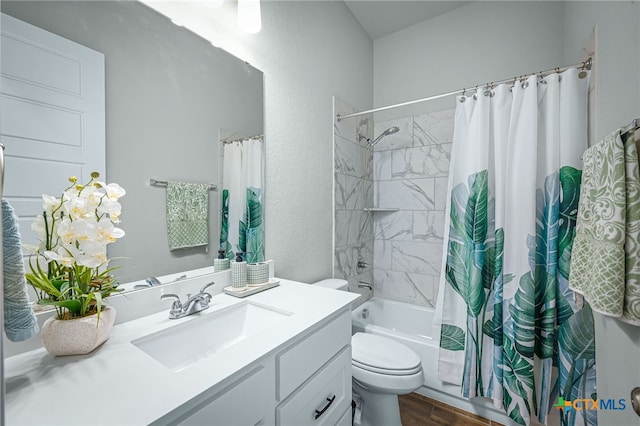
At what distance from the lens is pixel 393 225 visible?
2463 mm

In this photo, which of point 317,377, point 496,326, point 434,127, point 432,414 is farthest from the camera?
point 434,127

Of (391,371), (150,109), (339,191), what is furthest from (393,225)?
(150,109)

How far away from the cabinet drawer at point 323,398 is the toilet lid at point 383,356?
36 cm

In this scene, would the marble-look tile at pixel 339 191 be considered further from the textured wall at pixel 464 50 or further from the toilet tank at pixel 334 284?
the textured wall at pixel 464 50

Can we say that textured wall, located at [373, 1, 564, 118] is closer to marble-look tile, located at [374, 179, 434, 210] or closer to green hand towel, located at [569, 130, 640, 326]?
marble-look tile, located at [374, 179, 434, 210]

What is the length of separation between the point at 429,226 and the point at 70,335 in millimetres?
2244

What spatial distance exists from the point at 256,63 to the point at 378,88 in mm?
1564

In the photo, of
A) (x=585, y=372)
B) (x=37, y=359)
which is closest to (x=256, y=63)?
(x=37, y=359)

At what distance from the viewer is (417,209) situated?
234 centimetres

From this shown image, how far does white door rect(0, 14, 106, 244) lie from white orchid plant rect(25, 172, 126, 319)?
2.8 inches

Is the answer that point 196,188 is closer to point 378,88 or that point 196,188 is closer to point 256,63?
point 256,63

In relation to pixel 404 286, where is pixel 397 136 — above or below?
above

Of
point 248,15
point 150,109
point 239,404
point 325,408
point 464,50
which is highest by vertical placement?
point 464,50

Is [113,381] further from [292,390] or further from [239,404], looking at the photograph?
[292,390]
